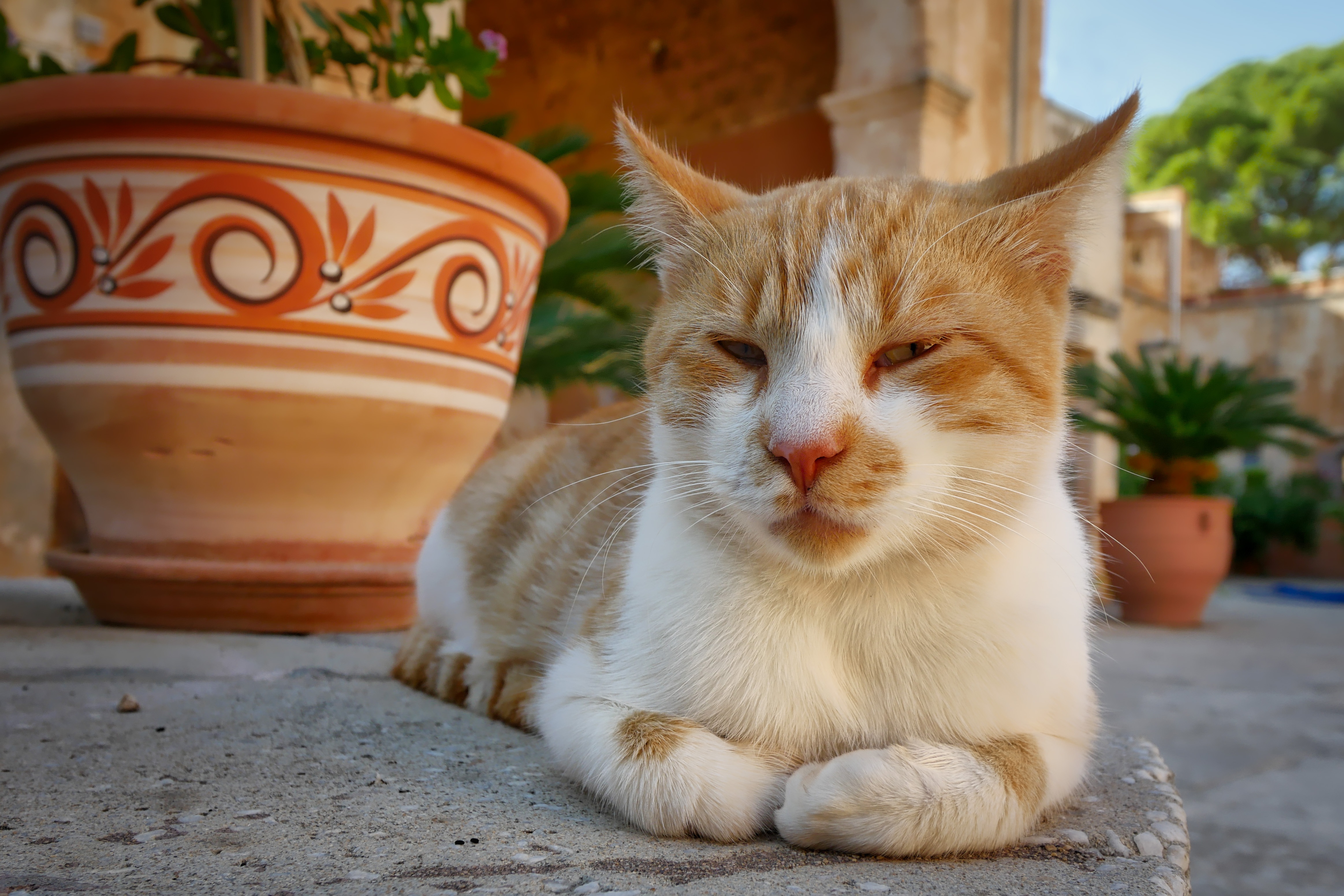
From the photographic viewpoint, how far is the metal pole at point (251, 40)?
7.44 ft

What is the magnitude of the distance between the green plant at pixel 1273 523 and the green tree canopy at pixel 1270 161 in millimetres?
15454

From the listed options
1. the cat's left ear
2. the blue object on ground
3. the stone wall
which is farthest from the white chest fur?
the blue object on ground

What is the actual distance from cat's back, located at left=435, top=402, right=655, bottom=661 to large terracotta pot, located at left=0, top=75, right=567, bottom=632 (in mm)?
258

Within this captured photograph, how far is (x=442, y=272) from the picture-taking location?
2.13 meters

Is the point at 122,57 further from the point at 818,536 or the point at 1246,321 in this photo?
the point at 1246,321

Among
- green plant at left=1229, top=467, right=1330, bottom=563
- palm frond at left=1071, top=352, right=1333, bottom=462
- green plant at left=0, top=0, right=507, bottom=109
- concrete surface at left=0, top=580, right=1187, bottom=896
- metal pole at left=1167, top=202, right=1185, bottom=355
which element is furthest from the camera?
metal pole at left=1167, top=202, right=1185, bottom=355

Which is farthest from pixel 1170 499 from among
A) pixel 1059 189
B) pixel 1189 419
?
pixel 1059 189

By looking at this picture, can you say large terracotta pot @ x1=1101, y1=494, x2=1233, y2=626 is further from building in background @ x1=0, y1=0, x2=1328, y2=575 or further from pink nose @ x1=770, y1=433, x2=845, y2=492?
pink nose @ x1=770, y1=433, x2=845, y2=492

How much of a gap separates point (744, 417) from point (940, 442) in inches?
8.9

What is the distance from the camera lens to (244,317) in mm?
1976

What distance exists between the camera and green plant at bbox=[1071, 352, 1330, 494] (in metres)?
6.18

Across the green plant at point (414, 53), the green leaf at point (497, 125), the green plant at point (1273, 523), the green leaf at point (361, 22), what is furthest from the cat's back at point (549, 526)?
the green plant at point (1273, 523)

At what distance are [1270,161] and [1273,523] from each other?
18112 mm

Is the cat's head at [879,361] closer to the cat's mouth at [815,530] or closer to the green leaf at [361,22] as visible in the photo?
the cat's mouth at [815,530]
